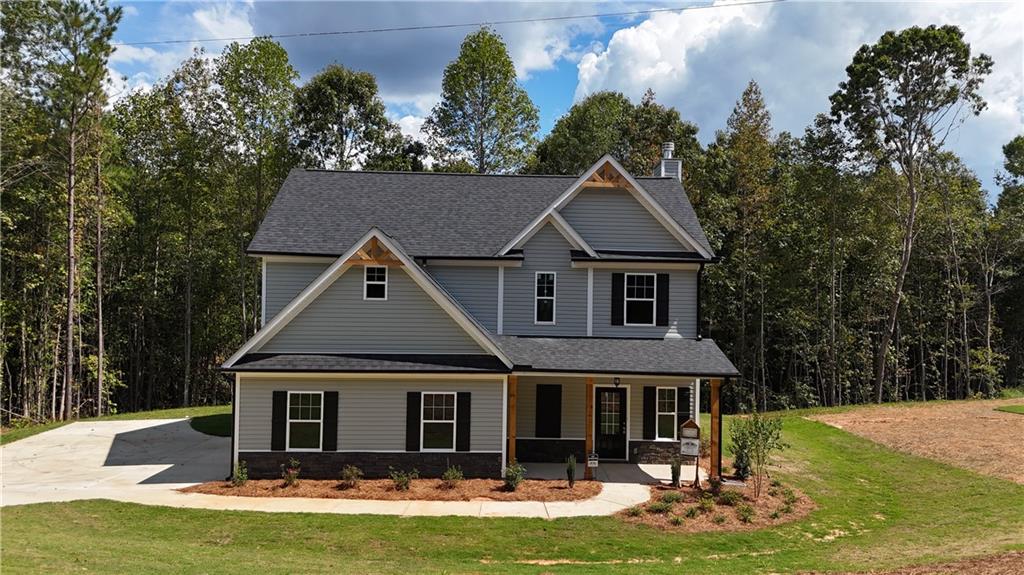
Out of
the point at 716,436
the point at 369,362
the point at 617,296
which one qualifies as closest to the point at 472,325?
the point at 369,362

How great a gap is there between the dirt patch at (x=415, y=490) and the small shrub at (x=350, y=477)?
0.10 meters

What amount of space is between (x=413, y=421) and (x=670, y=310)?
27.5ft

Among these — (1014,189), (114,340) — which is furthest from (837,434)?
(114,340)

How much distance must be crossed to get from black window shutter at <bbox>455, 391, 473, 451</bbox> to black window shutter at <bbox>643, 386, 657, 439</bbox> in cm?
556

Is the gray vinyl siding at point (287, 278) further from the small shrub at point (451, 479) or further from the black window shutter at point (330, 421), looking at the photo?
the small shrub at point (451, 479)

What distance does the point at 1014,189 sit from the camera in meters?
42.0

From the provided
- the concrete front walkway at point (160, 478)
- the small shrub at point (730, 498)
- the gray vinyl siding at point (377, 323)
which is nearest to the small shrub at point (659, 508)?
the concrete front walkway at point (160, 478)

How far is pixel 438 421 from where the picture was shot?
1770 cm

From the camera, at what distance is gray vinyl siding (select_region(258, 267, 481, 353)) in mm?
18062

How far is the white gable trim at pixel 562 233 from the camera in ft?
67.9

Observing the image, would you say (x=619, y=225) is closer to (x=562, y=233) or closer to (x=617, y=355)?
(x=562, y=233)

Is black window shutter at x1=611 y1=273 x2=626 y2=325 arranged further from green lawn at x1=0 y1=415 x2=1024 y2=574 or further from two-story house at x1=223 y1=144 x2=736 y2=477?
green lawn at x1=0 y1=415 x2=1024 y2=574

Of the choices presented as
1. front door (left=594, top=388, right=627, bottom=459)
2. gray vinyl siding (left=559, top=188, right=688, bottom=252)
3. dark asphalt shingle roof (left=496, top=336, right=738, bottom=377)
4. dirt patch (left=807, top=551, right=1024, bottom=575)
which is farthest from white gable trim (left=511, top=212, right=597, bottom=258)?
dirt patch (left=807, top=551, right=1024, bottom=575)

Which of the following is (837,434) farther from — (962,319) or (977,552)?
(962,319)
